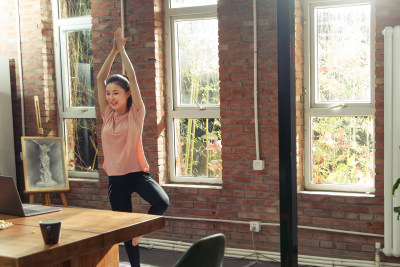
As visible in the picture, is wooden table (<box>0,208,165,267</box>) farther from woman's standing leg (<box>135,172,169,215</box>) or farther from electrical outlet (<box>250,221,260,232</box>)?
electrical outlet (<box>250,221,260,232</box>)

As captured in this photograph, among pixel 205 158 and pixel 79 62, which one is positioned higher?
pixel 79 62

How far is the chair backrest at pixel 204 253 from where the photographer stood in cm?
227

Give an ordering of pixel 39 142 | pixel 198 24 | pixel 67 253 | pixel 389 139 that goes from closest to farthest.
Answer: pixel 67 253
pixel 389 139
pixel 198 24
pixel 39 142

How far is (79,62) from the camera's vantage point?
6234 mm

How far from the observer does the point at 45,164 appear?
19.7ft

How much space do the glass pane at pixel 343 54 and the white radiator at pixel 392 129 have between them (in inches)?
17.1

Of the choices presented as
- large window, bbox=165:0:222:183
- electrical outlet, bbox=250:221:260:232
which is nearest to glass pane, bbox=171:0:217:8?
large window, bbox=165:0:222:183

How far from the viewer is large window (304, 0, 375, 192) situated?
15.7 ft

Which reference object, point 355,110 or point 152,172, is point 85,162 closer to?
point 152,172

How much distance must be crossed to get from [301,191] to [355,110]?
84 cm

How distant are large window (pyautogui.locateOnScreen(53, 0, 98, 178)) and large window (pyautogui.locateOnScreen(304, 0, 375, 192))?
2.40 meters

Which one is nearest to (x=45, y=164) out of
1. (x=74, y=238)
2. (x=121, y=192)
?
(x=121, y=192)

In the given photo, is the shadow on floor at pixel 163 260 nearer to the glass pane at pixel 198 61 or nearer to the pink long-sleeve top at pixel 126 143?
the pink long-sleeve top at pixel 126 143

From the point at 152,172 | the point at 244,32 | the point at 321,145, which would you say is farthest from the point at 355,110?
the point at 152,172
